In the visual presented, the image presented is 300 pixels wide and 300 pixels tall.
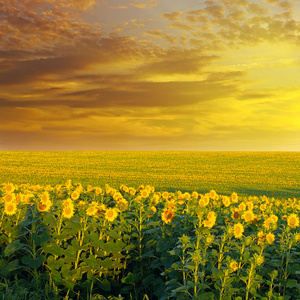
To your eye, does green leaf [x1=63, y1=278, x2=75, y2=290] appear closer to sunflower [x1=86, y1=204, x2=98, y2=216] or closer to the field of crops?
the field of crops

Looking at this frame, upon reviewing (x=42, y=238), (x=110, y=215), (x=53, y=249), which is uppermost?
(x=110, y=215)

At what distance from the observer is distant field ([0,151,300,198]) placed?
2850 cm

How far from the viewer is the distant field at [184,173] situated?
2850 centimetres

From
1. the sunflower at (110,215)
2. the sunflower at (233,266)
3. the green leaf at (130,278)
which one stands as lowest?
the green leaf at (130,278)

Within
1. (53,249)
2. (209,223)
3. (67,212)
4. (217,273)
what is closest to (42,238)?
(53,249)

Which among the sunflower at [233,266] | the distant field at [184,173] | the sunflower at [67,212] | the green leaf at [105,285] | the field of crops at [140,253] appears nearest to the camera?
the sunflower at [233,266]

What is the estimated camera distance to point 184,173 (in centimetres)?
3722

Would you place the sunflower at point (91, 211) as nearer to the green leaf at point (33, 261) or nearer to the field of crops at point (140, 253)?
the field of crops at point (140, 253)

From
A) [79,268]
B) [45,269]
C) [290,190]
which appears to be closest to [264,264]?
[79,268]

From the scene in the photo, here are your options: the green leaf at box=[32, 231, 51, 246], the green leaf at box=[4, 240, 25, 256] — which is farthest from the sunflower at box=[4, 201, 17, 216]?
the green leaf at box=[32, 231, 51, 246]

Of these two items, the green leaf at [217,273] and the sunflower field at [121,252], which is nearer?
the green leaf at [217,273]

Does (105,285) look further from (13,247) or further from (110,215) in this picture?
(13,247)

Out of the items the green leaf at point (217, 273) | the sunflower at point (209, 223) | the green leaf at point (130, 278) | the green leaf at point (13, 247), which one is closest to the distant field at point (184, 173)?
the green leaf at point (130, 278)

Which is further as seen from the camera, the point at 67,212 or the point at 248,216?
the point at 248,216
